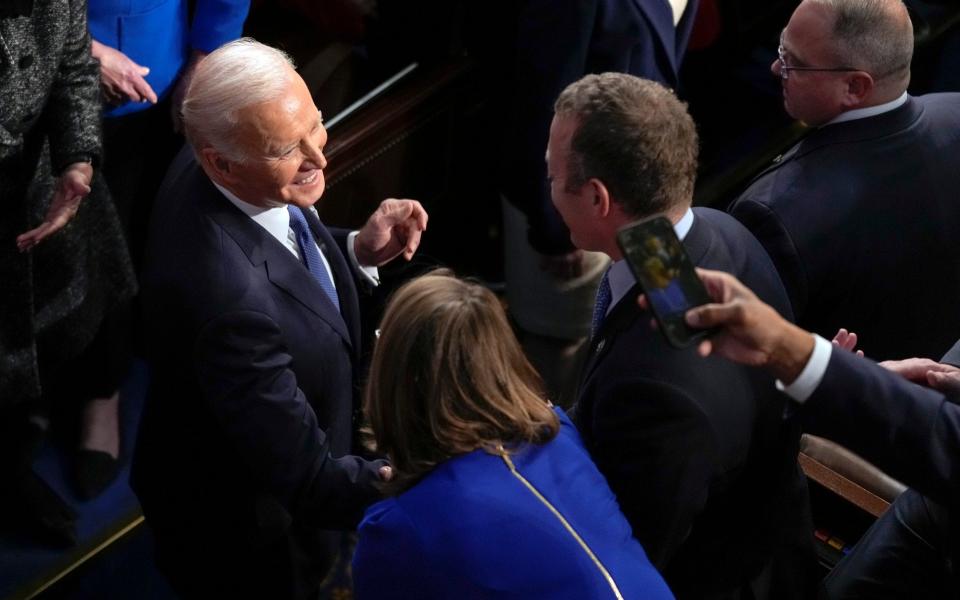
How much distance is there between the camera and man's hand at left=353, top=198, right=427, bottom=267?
2.48 metres

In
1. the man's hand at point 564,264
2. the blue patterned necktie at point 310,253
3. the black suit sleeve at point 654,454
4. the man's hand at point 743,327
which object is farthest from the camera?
the man's hand at point 564,264

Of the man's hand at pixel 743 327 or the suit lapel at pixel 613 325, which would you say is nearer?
the man's hand at pixel 743 327

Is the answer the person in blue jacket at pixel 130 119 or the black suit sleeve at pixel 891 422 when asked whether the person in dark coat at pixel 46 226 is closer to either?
the person in blue jacket at pixel 130 119

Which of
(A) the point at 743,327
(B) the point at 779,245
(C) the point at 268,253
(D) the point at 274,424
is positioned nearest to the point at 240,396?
(D) the point at 274,424

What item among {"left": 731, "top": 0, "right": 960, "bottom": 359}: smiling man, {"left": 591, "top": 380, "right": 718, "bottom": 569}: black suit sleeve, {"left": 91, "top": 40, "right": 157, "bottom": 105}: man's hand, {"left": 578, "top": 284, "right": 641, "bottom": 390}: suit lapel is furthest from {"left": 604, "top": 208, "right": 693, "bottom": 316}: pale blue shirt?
{"left": 91, "top": 40, "right": 157, "bottom": 105}: man's hand

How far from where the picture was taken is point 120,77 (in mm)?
2768

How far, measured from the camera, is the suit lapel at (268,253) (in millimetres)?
2184

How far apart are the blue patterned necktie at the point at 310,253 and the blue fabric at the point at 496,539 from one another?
0.70 metres

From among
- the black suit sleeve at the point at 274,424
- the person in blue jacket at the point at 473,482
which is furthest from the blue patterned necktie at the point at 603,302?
the black suit sleeve at the point at 274,424

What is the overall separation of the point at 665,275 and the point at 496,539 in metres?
0.45

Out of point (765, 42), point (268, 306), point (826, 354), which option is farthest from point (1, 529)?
point (765, 42)

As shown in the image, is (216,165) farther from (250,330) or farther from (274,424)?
(274,424)

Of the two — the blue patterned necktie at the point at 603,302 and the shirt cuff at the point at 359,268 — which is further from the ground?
the blue patterned necktie at the point at 603,302

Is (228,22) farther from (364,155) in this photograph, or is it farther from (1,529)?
(1,529)
